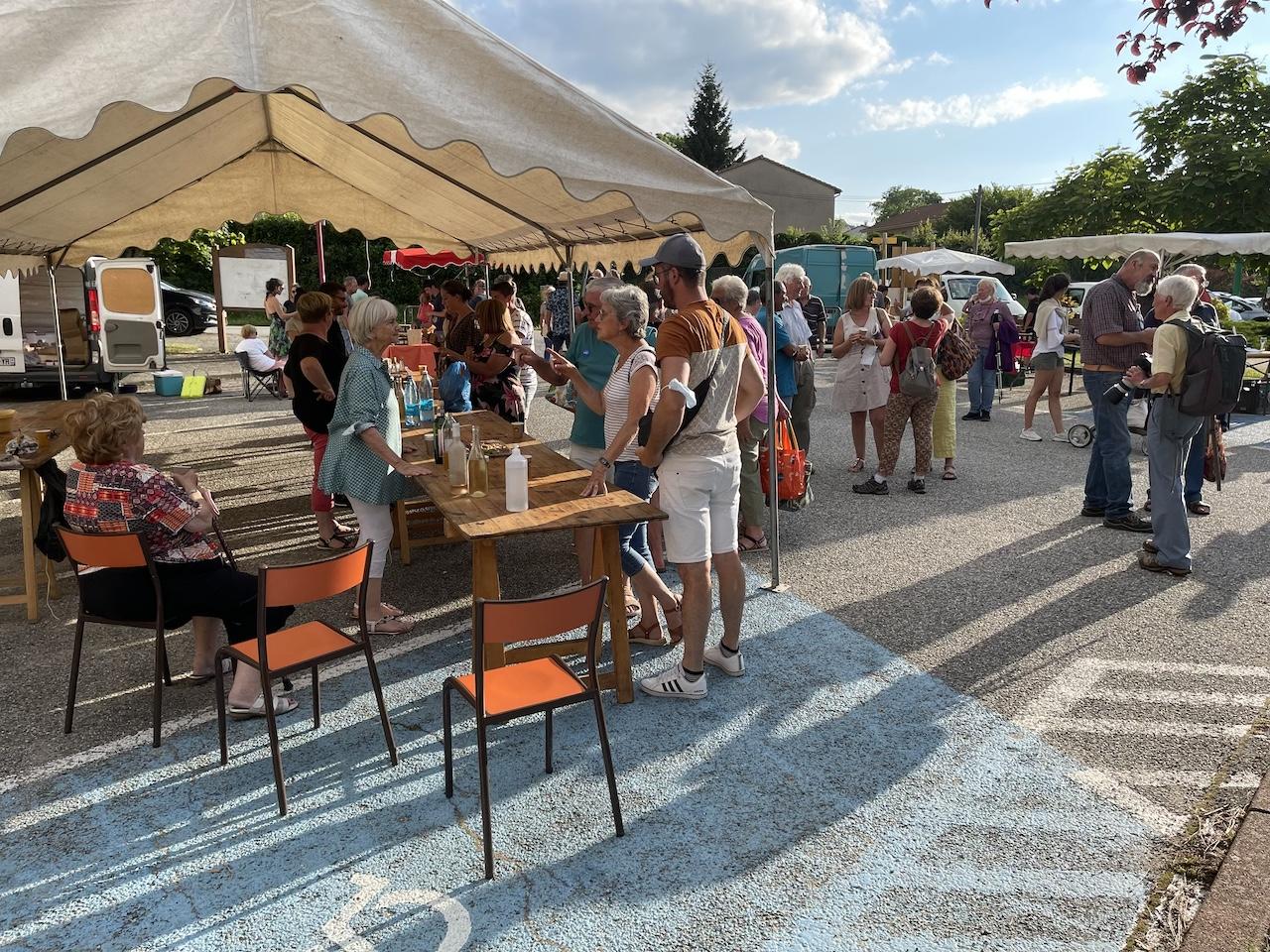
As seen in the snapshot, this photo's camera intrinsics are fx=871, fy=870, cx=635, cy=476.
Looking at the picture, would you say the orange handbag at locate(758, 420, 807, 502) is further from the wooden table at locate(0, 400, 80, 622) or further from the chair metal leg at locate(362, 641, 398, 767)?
the wooden table at locate(0, 400, 80, 622)

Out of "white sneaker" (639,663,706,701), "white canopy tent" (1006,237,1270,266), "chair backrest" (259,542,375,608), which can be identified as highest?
"white canopy tent" (1006,237,1270,266)

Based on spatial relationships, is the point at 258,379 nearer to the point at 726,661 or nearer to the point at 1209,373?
the point at 726,661

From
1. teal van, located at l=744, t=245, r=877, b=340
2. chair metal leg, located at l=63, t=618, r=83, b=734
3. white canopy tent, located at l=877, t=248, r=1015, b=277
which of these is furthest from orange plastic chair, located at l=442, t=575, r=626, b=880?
teal van, located at l=744, t=245, r=877, b=340

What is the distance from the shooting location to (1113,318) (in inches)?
240

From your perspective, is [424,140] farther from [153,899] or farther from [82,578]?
[153,899]

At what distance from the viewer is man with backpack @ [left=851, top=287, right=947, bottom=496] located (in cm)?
695


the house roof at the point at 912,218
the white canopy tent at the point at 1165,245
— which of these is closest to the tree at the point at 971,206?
the house roof at the point at 912,218

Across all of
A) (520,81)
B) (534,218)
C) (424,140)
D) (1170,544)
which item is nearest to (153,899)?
(424,140)

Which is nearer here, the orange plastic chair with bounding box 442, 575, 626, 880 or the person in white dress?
the orange plastic chair with bounding box 442, 575, 626, 880

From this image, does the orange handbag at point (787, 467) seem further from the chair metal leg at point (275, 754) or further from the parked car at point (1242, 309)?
the parked car at point (1242, 309)

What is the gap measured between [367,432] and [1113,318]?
5.12 m

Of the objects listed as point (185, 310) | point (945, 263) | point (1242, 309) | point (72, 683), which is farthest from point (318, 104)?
point (1242, 309)

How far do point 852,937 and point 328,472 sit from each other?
2.99 m

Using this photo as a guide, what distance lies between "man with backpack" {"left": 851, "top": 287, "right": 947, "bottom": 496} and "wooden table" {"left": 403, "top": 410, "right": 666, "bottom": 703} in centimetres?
375
